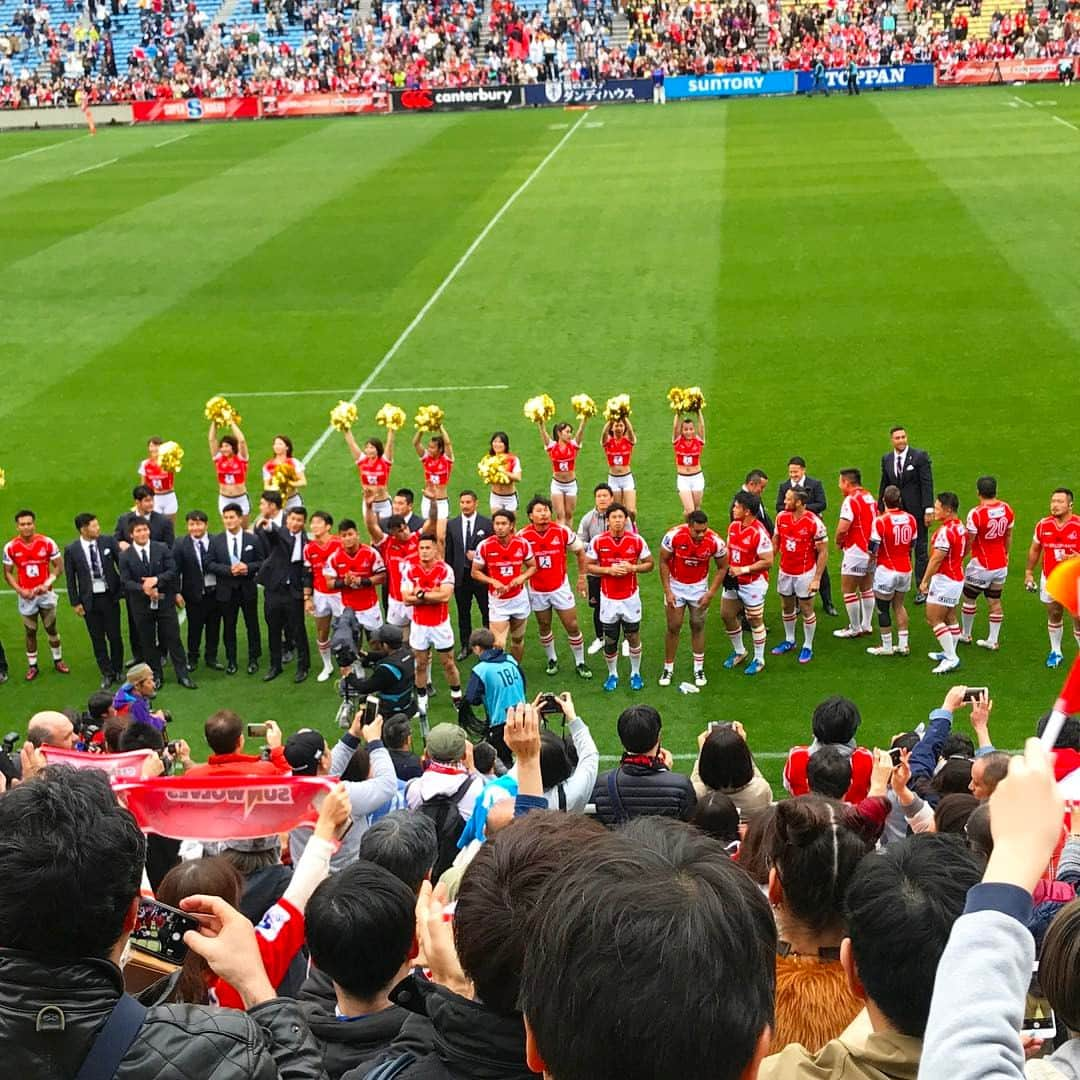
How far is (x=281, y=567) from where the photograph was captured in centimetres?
1378

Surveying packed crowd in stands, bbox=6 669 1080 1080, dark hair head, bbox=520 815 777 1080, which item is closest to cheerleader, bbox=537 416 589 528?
packed crowd in stands, bbox=6 669 1080 1080

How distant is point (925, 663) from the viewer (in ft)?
42.4

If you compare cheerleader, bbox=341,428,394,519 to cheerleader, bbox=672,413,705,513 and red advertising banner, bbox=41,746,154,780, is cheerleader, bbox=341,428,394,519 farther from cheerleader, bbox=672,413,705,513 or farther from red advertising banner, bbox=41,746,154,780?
red advertising banner, bbox=41,746,154,780

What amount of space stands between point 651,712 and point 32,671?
840cm

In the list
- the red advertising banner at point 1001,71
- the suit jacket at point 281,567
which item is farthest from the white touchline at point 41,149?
the suit jacket at point 281,567

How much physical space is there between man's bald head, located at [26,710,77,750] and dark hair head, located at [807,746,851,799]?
490cm

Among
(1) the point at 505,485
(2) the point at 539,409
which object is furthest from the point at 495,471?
(2) the point at 539,409

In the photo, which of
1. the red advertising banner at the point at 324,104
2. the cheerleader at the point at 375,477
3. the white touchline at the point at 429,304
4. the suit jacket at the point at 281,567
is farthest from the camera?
the red advertising banner at the point at 324,104

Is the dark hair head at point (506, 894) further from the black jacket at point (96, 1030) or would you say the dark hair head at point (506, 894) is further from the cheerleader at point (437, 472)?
the cheerleader at point (437, 472)

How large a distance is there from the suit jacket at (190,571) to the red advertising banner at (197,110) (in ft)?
136

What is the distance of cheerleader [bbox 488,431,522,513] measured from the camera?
15.5 meters

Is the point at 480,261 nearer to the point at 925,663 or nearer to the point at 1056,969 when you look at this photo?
the point at 925,663

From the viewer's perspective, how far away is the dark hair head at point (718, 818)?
6727 mm

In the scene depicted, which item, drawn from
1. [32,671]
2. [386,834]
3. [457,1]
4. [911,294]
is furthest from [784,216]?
[457,1]
